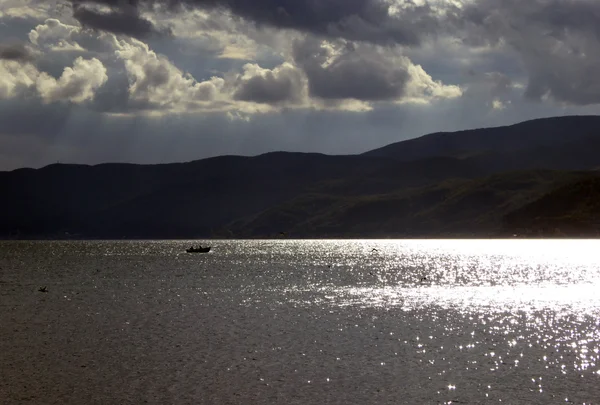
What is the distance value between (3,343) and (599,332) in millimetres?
62982

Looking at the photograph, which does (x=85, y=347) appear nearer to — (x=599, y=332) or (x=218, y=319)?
(x=218, y=319)

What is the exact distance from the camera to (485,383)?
55531 millimetres

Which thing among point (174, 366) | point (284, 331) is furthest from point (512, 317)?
point (174, 366)

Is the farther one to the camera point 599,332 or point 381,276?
point 381,276

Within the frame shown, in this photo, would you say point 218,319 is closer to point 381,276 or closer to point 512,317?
point 512,317

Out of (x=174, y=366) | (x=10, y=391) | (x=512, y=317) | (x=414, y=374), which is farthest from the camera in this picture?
(x=512, y=317)

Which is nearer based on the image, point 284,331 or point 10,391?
point 10,391

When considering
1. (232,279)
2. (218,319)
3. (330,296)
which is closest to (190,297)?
(330,296)

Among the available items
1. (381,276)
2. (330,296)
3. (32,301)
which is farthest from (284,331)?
(381,276)

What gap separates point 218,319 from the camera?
97312mm

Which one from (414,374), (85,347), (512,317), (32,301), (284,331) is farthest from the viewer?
(32,301)

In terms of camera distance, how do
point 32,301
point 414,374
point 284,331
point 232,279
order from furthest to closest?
point 232,279, point 32,301, point 284,331, point 414,374

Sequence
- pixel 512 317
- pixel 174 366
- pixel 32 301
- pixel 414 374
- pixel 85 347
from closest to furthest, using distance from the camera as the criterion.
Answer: pixel 414 374 < pixel 174 366 < pixel 85 347 < pixel 512 317 < pixel 32 301

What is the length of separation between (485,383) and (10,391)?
115 feet
